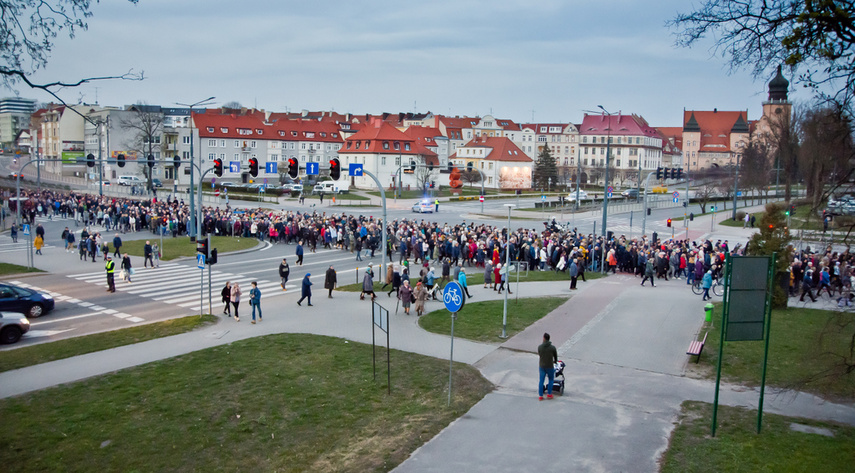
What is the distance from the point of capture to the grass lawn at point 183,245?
109 ft

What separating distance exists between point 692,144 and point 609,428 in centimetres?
14216

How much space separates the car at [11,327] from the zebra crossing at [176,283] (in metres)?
5.23

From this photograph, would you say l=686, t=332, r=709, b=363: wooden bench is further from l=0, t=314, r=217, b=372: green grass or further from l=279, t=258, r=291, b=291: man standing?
l=279, t=258, r=291, b=291: man standing

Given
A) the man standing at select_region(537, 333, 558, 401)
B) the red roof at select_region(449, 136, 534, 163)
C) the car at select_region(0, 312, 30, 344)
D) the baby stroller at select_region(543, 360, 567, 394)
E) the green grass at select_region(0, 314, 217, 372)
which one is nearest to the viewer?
the man standing at select_region(537, 333, 558, 401)

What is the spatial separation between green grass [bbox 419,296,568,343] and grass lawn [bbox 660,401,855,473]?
21.7ft

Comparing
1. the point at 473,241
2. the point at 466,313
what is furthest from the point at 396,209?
the point at 466,313

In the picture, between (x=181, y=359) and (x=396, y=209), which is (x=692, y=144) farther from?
(x=181, y=359)

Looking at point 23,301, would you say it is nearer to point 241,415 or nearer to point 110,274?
point 110,274

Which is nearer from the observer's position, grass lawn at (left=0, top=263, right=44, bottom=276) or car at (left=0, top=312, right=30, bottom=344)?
car at (left=0, top=312, right=30, bottom=344)

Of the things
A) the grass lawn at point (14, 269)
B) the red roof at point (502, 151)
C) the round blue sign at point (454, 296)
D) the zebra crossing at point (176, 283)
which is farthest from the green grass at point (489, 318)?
the red roof at point (502, 151)

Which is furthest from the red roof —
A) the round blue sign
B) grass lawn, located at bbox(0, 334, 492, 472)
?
the round blue sign

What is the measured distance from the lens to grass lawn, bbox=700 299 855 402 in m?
9.25

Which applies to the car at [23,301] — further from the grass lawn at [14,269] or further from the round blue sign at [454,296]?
the round blue sign at [454,296]

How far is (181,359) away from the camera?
14.4 meters
